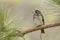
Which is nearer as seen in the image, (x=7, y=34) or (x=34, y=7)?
(x=7, y=34)

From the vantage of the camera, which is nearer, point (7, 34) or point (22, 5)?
point (7, 34)

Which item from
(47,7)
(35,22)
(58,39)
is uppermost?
(47,7)

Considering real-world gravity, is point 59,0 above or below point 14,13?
above

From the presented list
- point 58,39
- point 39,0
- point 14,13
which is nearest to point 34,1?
point 39,0

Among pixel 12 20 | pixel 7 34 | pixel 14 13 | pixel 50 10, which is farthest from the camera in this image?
pixel 14 13

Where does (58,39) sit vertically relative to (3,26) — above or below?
below

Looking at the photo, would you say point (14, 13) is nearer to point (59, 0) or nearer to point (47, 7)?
point (47, 7)

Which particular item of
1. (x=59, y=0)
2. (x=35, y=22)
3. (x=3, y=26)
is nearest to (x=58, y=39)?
(x=35, y=22)

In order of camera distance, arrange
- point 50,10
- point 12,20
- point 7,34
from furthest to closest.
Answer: point 50,10 < point 12,20 < point 7,34

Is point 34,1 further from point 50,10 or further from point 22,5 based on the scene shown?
point 50,10
